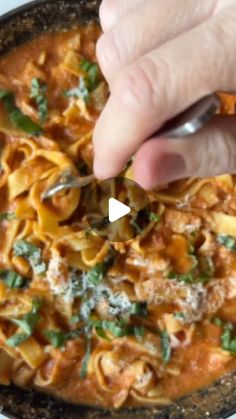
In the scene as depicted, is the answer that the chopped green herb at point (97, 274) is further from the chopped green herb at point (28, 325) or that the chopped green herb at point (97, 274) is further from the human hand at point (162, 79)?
the human hand at point (162, 79)

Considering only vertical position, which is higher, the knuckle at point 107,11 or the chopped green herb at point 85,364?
the knuckle at point 107,11

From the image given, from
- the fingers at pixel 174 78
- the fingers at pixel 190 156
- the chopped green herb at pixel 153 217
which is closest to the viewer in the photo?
the fingers at pixel 174 78

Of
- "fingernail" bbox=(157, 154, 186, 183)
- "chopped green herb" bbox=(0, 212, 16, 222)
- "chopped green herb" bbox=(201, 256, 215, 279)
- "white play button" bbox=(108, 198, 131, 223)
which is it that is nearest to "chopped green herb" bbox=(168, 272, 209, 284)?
"chopped green herb" bbox=(201, 256, 215, 279)

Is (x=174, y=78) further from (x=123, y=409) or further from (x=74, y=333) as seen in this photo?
(x=123, y=409)

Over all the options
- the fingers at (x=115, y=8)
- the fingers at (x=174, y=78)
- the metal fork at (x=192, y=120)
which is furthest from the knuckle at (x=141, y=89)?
the fingers at (x=115, y=8)

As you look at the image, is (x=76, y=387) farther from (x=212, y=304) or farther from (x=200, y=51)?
(x=200, y=51)

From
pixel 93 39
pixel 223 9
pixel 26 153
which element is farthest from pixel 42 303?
pixel 223 9

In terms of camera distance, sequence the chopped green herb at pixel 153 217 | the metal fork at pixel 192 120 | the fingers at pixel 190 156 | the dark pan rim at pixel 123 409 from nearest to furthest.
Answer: the metal fork at pixel 192 120 → the fingers at pixel 190 156 → the dark pan rim at pixel 123 409 → the chopped green herb at pixel 153 217
